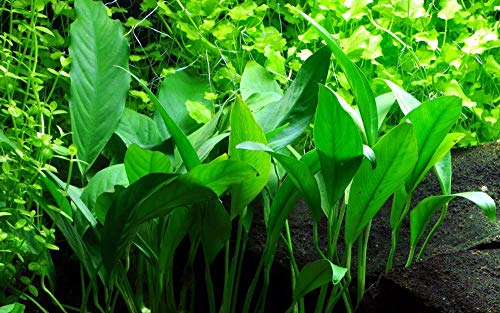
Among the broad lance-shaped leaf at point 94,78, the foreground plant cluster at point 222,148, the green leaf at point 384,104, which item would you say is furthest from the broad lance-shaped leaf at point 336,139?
the broad lance-shaped leaf at point 94,78

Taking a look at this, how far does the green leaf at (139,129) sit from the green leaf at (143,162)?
31 cm

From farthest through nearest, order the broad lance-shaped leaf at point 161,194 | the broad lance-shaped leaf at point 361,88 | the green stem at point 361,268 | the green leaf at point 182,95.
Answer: the green leaf at point 182,95
the green stem at point 361,268
the broad lance-shaped leaf at point 361,88
the broad lance-shaped leaf at point 161,194

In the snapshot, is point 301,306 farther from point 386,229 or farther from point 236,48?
point 236,48

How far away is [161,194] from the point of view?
4.20ft

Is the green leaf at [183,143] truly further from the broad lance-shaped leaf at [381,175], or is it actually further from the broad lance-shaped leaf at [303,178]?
the broad lance-shaped leaf at [381,175]

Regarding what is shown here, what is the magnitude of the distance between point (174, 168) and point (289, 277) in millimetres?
392

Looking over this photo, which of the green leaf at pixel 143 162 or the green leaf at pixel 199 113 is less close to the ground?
the green leaf at pixel 143 162

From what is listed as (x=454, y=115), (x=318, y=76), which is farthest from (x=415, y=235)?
(x=318, y=76)

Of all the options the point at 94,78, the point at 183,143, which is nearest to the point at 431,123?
the point at 183,143

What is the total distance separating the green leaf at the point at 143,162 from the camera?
1372 mm

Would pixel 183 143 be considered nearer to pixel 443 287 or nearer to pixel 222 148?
pixel 222 148

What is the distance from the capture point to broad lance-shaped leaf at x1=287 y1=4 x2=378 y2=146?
137 centimetres

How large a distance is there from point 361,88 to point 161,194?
45cm

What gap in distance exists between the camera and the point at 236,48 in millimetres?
1910
